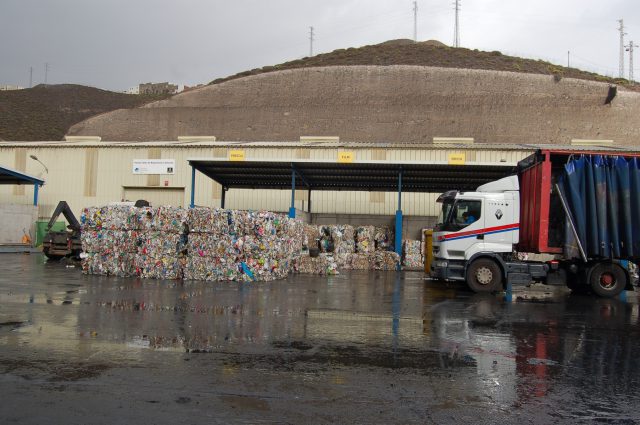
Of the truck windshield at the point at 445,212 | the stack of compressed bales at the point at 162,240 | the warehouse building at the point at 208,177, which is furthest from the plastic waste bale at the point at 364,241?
the stack of compressed bales at the point at 162,240

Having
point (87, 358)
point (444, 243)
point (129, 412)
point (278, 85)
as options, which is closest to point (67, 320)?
point (87, 358)

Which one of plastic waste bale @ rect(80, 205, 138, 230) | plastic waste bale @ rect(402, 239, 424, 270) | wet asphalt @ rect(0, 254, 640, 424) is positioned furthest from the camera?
plastic waste bale @ rect(402, 239, 424, 270)

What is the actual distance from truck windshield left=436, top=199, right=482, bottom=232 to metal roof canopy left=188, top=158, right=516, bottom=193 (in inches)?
328

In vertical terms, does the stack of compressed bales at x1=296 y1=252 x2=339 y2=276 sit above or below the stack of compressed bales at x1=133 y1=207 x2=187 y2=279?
below

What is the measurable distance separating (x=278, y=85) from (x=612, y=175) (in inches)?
2022

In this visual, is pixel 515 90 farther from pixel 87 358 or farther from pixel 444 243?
pixel 87 358

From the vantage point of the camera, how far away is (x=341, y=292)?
1473cm

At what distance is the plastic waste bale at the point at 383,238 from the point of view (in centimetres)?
2489

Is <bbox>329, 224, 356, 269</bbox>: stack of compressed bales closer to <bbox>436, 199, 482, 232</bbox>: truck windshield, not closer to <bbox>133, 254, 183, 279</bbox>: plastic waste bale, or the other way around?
<bbox>436, 199, 482, 232</bbox>: truck windshield

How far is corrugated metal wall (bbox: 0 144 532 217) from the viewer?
3070cm

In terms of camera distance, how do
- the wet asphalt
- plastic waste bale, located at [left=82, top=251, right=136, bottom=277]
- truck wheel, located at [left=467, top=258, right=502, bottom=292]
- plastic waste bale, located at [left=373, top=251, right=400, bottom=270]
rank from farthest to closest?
plastic waste bale, located at [left=373, top=251, right=400, bottom=270], plastic waste bale, located at [left=82, top=251, right=136, bottom=277], truck wheel, located at [left=467, top=258, right=502, bottom=292], the wet asphalt

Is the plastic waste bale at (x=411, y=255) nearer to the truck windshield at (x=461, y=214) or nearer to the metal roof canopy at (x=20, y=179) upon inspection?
the truck windshield at (x=461, y=214)

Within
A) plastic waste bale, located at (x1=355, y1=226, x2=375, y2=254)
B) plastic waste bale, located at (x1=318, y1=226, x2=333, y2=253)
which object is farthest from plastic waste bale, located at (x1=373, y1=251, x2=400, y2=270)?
plastic waste bale, located at (x1=318, y1=226, x2=333, y2=253)

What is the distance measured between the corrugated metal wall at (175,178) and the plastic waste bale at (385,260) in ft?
25.2
